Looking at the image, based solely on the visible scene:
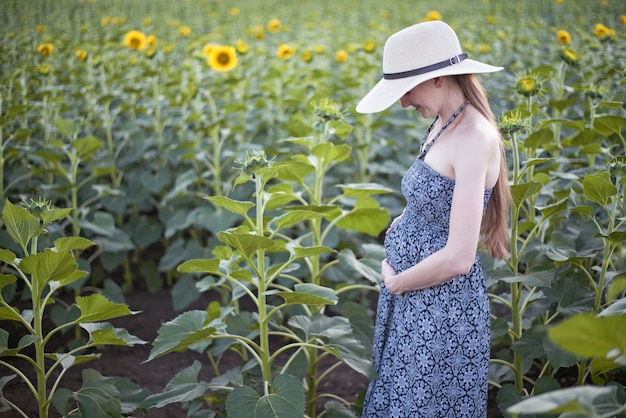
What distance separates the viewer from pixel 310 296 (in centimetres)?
185

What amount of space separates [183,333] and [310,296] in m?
0.38

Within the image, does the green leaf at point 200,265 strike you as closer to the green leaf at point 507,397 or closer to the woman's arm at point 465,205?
the woman's arm at point 465,205

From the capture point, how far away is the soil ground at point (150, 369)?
2652 millimetres

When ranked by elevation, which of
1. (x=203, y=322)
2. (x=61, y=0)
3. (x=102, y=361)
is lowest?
(x=102, y=361)

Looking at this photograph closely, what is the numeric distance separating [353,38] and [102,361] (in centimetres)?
444

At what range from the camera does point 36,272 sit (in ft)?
5.88

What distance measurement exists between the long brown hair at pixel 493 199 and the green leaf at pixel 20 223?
3.93 ft

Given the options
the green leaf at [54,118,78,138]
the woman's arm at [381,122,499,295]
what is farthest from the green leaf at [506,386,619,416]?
the green leaf at [54,118,78,138]

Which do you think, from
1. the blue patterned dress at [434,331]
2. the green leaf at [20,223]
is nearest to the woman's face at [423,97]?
the blue patterned dress at [434,331]

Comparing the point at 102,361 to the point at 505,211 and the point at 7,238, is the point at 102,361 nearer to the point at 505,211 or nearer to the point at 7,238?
the point at 7,238

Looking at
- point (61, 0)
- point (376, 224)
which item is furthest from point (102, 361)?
point (61, 0)

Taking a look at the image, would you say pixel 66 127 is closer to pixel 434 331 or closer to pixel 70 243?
pixel 70 243

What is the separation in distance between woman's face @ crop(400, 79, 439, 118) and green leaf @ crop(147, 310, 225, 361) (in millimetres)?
795

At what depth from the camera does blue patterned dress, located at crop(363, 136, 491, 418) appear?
1767 mm
